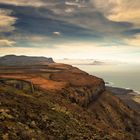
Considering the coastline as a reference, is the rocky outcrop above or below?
above

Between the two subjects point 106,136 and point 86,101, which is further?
point 86,101

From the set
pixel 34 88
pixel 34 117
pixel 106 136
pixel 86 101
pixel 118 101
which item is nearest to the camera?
pixel 34 117

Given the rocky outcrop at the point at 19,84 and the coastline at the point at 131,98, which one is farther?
the coastline at the point at 131,98

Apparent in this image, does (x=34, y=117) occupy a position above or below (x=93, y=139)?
above

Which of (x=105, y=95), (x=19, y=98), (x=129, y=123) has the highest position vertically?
(x=19, y=98)

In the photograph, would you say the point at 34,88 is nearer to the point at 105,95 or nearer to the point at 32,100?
the point at 32,100

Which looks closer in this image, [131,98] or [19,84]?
[19,84]

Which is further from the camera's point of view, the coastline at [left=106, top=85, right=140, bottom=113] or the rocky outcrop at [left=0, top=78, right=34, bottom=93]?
the coastline at [left=106, top=85, right=140, bottom=113]

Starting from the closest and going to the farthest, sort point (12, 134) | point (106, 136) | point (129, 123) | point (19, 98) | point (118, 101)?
point (12, 134)
point (106, 136)
point (19, 98)
point (129, 123)
point (118, 101)

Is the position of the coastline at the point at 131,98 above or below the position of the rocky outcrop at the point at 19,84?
below

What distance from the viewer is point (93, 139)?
2247cm

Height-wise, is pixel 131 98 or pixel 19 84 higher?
pixel 19 84

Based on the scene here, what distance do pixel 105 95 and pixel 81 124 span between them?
39.3 metres

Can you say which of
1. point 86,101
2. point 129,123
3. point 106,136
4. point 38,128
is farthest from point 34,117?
point 129,123
